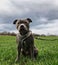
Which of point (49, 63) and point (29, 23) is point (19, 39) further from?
point (49, 63)

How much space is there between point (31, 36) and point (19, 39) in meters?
0.49

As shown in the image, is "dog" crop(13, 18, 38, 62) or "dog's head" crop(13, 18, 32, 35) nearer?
"dog's head" crop(13, 18, 32, 35)

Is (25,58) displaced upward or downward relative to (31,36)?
downward

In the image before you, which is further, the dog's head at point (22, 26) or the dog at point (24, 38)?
the dog at point (24, 38)

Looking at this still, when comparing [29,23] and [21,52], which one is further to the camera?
[21,52]

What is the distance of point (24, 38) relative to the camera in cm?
1052

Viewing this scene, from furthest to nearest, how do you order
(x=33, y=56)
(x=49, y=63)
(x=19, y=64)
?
(x=33, y=56), (x=19, y=64), (x=49, y=63)

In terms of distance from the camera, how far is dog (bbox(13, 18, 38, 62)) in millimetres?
10287

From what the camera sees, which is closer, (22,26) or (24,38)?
(22,26)

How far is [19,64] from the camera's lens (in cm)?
1011

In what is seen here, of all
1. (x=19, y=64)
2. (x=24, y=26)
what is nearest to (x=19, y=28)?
(x=24, y=26)

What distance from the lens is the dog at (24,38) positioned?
1029cm

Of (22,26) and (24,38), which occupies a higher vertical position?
(22,26)

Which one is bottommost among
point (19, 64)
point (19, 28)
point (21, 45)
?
point (19, 64)
